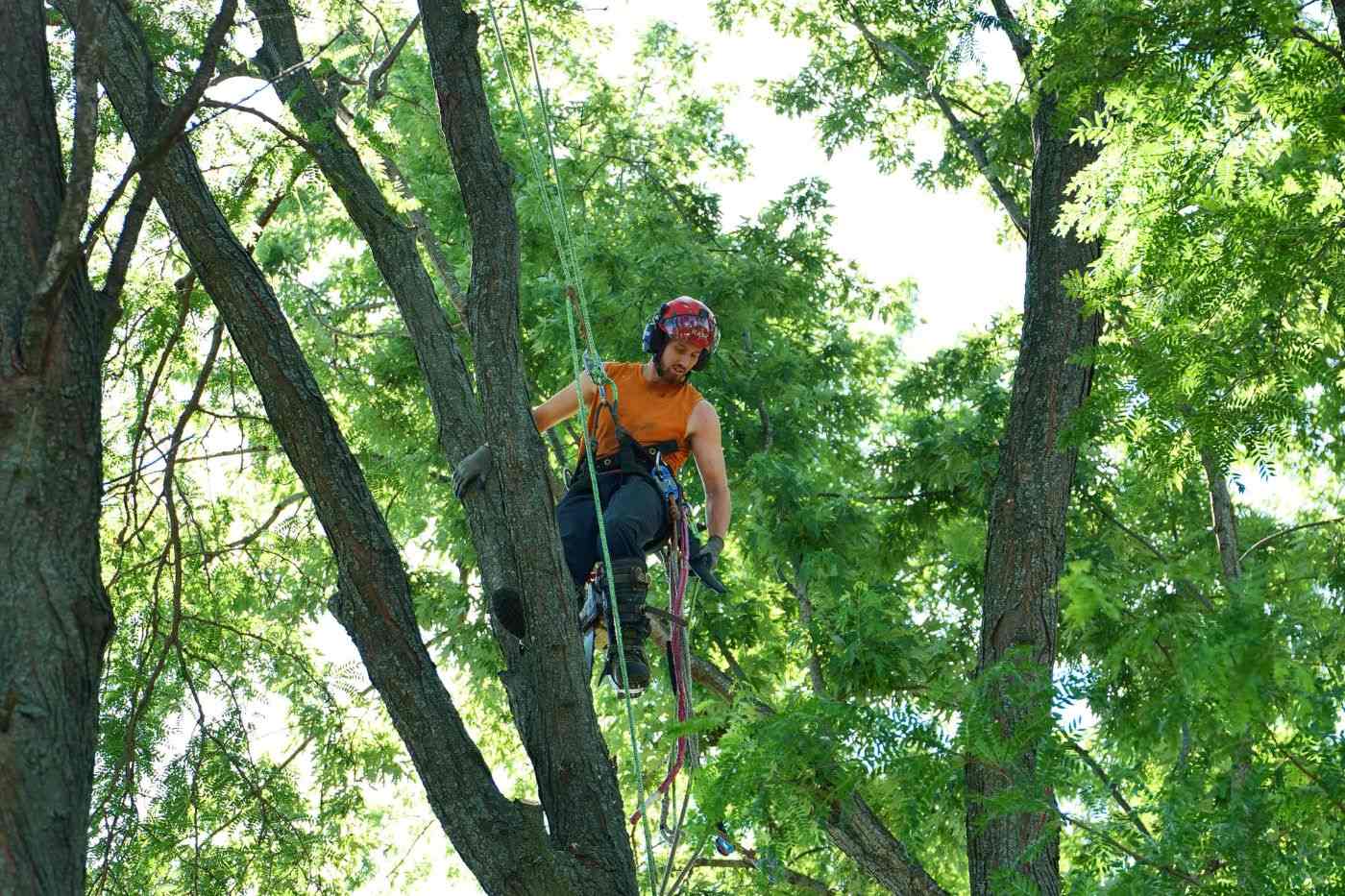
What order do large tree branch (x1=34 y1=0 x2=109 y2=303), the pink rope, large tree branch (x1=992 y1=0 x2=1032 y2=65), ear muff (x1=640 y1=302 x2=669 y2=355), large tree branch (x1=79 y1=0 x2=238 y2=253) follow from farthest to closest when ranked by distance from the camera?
1. large tree branch (x1=992 y1=0 x2=1032 y2=65)
2. ear muff (x1=640 y1=302 x2=669 y2=355)
3. the pink rope
4. large tree branch (x1=79 y1=0 x2=238 y2=253)
5. large tree branch (x1=34 y1=0 x2=109 y2=303)

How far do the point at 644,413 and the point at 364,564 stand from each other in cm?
194

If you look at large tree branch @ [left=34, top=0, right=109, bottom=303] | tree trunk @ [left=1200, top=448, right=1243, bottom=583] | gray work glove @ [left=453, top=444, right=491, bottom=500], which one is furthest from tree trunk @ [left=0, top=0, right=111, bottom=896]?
tree trunk @ [left=1200, top=448, right=1243, bottom=583]

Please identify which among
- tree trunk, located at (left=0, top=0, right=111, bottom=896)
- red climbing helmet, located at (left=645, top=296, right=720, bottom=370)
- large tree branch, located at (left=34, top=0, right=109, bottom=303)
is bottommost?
tree trunk, located at (left=0, top=0, right=111, bottom=896)

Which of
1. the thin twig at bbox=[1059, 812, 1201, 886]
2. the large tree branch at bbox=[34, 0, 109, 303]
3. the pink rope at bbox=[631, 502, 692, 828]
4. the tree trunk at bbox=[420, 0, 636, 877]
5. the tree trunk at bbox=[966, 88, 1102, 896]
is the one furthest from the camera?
the tree trunk at bbox=[966, 88, 1102, 896]

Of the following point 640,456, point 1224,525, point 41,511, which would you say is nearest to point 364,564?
point 41,511

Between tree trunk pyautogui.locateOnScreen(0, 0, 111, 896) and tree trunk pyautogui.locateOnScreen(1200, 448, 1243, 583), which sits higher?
tree trunk pyautogui.locateOnScreen(1200, 448, 1243, 583)

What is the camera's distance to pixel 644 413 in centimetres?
596

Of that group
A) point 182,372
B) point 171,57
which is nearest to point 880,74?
point 182,372

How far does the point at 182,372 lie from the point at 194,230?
417cm

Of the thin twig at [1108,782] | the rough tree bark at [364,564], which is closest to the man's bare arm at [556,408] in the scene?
the rough tree bark at [364,564]

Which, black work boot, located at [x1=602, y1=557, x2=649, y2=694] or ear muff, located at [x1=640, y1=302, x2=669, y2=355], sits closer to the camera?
A: black work boot, located at [x1=602, y1=557, x2=649, y2=694]

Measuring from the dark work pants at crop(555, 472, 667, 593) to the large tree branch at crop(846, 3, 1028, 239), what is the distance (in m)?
3.86

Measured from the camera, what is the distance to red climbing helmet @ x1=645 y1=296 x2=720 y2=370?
5.89 meters

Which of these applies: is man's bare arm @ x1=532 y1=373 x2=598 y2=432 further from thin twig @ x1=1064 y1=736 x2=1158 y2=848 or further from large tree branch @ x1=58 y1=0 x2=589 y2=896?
thin twig @ x1=1064 y1=736 x2=1158 y2=848
